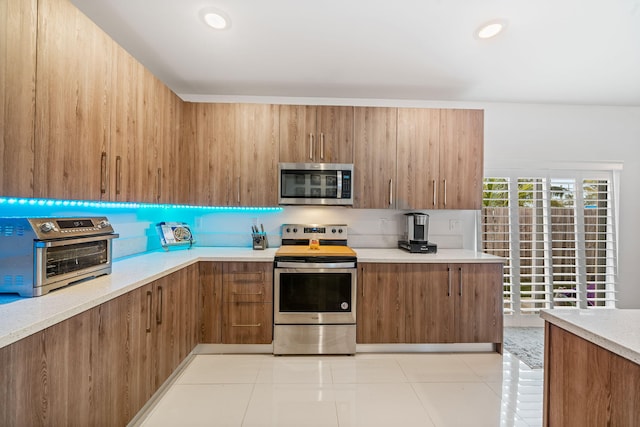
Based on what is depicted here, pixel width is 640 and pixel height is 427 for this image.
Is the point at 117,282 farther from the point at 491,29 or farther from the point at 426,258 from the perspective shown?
the point at 491,29

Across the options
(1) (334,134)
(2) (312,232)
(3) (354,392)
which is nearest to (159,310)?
(3) (354,392)

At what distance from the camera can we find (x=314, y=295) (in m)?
2.67

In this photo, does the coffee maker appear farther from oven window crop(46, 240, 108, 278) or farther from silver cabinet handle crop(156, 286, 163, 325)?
oven window crop(46, 240, 108, 278)

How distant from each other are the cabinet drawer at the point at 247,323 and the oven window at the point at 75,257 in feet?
3.76

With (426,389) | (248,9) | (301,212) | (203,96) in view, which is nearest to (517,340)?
(426,389)

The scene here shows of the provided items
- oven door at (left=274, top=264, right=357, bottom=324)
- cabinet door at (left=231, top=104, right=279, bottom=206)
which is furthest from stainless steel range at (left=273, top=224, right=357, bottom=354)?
cabinet door at (left=231, top=104, right=279, bottom=206)

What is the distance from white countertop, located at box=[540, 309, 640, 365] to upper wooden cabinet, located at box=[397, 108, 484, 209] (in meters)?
1.85

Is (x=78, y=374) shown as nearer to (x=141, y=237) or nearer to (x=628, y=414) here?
(x=141, y=237)

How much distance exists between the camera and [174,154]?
276 cm

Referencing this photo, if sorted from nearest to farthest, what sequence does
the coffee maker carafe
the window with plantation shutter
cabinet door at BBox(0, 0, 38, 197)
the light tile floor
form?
cabinet door at BBox(0, 0, 38, 197)
the light tile floor
the coffee maker carafe
the window with plantation shutter

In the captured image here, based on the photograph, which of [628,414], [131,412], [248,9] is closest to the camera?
[628,414]

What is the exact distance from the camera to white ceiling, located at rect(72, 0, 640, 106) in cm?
193

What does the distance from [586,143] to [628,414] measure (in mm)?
3598

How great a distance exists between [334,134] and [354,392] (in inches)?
88.0
